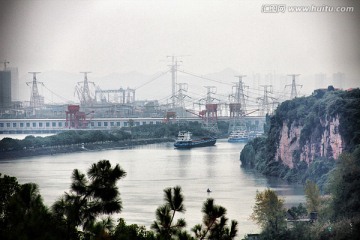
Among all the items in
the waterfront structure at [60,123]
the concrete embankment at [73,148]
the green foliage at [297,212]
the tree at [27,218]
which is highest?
the waterfront structure at [60,123]

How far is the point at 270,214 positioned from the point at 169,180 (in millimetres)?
5348

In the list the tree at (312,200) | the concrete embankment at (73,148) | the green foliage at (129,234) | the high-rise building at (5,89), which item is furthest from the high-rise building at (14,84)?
the green foliage at (129,234)

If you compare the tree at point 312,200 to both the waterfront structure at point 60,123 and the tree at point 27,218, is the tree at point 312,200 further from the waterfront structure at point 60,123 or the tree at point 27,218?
the waterfront structure at point 60,123

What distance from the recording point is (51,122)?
30.6 m

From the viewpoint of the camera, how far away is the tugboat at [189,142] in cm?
2134

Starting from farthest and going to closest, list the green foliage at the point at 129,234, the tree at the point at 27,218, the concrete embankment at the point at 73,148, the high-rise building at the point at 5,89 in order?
the high-rise building at the point at 5,89, the concrete embankment at the point at 73,148, the green foliage at the point at 129,234, the tree at the point at 27,218

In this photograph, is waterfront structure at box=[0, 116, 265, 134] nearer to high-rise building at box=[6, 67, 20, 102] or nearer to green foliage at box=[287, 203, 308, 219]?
high-rise building at box=[6, 67, 20, 102]

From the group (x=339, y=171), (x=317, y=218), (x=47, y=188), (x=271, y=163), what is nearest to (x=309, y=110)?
(x=271, y=163)

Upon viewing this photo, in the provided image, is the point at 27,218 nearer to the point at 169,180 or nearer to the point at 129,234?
the point at 129,234

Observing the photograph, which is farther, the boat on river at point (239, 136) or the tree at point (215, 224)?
the boat on river at point (239, 136)

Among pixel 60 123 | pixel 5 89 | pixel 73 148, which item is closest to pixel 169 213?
pixel 73 148

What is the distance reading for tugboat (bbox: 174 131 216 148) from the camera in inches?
840

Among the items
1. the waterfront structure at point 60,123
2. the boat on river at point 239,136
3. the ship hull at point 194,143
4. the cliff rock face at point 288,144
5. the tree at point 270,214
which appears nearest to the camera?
the tree at point 270,214

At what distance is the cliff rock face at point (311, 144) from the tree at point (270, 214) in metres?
4.19
